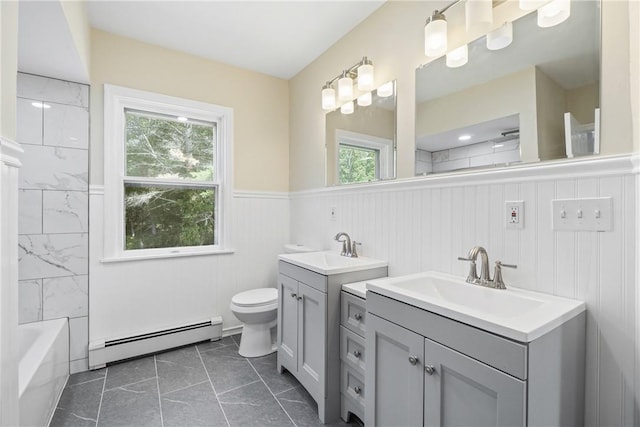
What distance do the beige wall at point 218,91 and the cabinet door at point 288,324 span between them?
1.24m

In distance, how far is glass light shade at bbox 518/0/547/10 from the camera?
1226mm

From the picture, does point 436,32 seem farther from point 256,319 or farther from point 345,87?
point 256,319

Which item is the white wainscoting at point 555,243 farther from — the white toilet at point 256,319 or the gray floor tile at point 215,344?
the gray floor tile at point 215,344

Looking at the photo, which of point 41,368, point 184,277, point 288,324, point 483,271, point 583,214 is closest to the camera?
point 583,214

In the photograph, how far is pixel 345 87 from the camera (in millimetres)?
2199

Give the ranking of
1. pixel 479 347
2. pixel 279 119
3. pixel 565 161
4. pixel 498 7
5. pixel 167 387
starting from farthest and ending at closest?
pixel 279 119, pixel 167 387, pixel 498 7, pixel 565 161, pixel 479 347

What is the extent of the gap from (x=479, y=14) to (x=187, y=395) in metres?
2.64

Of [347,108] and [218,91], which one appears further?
[218,91]

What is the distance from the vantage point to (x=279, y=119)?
308cm

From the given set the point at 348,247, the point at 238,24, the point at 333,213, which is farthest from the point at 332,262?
the point at 238,24

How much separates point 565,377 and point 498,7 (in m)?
1.54

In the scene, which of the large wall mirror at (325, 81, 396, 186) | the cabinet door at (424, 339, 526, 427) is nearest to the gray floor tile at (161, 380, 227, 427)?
the cabinet door at (424, 339, 526, 427)

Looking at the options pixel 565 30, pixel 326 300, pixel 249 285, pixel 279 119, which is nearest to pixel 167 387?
pixel 249 285

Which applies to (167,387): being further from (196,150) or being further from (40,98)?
(40,98)
